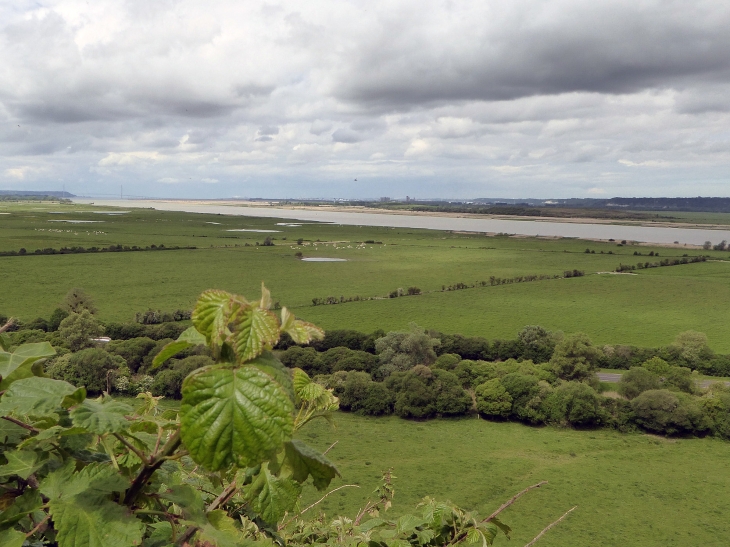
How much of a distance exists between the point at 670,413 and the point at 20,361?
47.2 metres

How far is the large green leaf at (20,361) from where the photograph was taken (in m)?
1.52

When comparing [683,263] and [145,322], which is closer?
[145,322]

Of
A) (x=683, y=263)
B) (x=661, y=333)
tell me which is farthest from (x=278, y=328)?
(x=683, y=263)

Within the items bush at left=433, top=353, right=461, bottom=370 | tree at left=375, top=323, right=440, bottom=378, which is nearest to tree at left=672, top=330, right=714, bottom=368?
bush at left=433, top=353, right=461, bottom=370

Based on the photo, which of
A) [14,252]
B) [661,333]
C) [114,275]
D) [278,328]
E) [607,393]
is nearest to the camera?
[278,328]

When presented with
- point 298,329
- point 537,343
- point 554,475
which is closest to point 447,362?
point 537,343

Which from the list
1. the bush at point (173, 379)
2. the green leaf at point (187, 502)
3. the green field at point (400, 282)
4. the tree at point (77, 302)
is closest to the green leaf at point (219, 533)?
the green leaf at point (187, 502)


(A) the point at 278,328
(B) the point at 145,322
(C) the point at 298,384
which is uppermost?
(A) the point at 278,328

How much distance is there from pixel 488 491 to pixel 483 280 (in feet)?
227

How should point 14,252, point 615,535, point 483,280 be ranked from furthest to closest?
point 14,252 → point 483,280 → point 615,535

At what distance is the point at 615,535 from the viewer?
2848cm

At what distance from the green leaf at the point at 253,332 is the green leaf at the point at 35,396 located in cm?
62

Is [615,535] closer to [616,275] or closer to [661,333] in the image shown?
[661,333]

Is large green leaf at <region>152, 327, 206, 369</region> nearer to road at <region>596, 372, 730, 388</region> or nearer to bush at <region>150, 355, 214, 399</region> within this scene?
bush at <region>150, 355, 214, 399</region>
